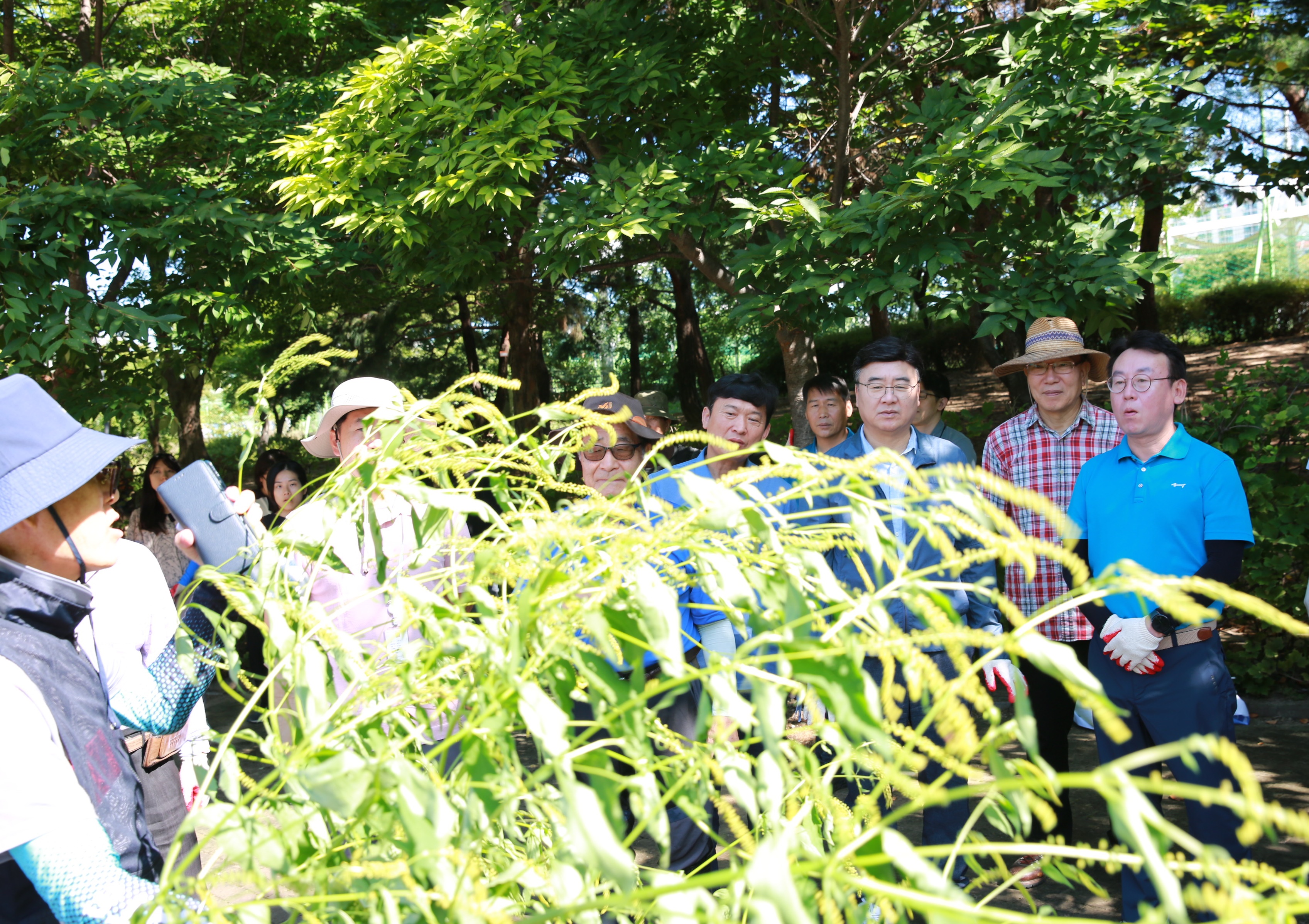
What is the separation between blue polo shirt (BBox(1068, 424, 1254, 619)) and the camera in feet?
10.0

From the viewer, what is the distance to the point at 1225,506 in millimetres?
3055

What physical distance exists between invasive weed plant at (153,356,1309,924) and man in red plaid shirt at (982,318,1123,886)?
2.88 metres

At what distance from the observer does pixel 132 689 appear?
2254 mm

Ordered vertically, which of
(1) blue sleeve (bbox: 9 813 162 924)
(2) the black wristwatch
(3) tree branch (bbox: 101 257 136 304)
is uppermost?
(3) tree branch (bbox: 101 257 136 304)

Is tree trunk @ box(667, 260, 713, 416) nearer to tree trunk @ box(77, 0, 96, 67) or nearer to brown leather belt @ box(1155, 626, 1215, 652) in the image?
tree trunk @ box(77, 0, 96, 67)

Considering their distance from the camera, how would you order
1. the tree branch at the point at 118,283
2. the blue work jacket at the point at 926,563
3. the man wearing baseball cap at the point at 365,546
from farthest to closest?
the tree branch at the point at 118,283 → the blue work jacket at the point at 926,563 → the man wearing baseball cap at the point at 365,546

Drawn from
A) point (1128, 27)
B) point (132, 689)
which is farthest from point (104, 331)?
point (1128, 27)

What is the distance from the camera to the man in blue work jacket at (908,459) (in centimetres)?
334

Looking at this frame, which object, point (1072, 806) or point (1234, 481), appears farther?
point (1072, 806)

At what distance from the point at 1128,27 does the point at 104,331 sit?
7.53 meters

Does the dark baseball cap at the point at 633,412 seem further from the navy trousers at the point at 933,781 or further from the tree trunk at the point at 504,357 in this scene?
the tree trunk at the point at 504,357

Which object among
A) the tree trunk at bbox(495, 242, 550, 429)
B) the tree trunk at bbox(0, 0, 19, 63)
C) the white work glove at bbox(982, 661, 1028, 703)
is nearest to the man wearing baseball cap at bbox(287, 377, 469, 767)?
the white work glove at bbox(982, 661, 1028, 703)

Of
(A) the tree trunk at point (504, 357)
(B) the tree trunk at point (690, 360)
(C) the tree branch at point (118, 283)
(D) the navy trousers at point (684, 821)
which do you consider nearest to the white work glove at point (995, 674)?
(D) the navy trousers at point (684, 821)

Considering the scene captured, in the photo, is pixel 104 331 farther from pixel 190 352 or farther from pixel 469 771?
pixel 469 771
